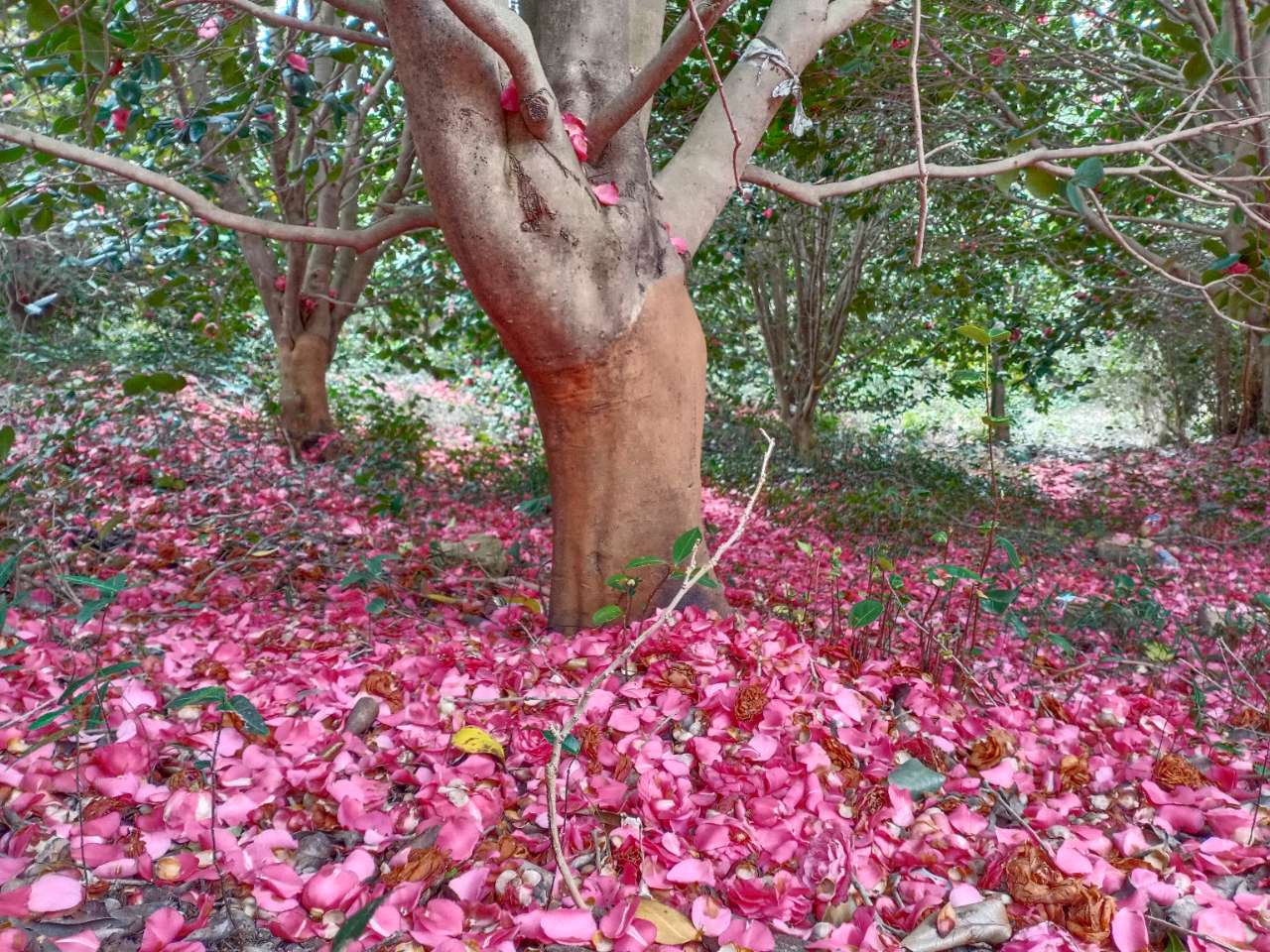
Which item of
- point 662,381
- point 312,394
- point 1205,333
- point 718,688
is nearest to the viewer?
point 718,688

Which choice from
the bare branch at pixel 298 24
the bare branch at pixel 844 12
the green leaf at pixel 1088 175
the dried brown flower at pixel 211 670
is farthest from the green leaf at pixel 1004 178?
the dried brown flower at pixel 211 670

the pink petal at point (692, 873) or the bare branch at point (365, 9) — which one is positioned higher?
the bare branch at point (365, 9)

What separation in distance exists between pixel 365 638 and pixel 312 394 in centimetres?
401

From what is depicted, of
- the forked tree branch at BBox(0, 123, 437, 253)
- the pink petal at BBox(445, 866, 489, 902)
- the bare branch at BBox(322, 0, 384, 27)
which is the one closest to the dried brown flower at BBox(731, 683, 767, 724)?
the pink petal at BBox(445, 866, 489, 902)

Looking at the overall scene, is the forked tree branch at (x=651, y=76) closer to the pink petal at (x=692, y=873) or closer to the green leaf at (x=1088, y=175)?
the green leaf at (x=1088, y=175)

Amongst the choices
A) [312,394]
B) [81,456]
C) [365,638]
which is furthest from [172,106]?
[365,638]

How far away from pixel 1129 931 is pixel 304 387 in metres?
5.75

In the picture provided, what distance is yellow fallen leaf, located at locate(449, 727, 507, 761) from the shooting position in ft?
5.40

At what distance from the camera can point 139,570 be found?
3188 mm

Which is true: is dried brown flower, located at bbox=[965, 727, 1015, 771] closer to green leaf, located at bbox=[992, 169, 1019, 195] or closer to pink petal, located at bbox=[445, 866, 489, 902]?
pink petal, located at bbox=[445, 866, 489, 902]

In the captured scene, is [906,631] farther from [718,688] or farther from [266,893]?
[266,893]

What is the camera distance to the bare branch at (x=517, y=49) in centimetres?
172

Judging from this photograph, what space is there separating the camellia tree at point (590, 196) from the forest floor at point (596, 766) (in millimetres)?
447

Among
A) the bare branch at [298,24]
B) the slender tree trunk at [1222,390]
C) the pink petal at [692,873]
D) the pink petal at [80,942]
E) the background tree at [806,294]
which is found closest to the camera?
the pink petal at [80,942]
